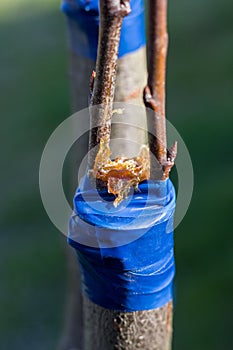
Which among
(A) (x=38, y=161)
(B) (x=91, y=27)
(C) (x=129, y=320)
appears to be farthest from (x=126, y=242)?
(A) (x=38, y=161)

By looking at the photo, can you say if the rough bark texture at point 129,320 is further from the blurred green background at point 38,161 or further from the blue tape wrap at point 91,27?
the blurred green background at point 38,161

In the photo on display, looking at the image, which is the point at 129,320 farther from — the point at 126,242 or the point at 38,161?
the point at 38,161

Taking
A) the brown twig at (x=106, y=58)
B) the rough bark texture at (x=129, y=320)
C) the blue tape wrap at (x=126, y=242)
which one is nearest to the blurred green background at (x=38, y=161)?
the rough bark texture at (x=129, y=320)

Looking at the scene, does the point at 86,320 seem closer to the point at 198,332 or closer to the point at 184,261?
the point at 198,332

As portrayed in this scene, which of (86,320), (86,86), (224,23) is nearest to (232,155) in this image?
(224,23)

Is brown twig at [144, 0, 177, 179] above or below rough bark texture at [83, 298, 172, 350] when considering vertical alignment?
above

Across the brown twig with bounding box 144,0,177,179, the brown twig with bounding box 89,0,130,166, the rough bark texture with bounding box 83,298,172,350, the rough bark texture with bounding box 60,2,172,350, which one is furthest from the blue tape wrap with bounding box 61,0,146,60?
the rough bark texture with bounding box 83,298,172,350

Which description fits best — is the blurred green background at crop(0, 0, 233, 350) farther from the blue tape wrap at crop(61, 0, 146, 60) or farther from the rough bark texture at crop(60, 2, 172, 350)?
the blue tape wrap at crop(61, 0, 146, 60)
